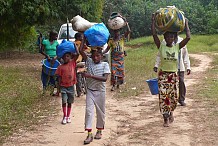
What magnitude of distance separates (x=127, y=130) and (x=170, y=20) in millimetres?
1866

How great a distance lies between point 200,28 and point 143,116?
32148 millimetres

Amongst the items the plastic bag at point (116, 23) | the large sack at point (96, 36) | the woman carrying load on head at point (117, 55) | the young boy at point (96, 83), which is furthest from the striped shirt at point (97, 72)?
the woman carrying load on head at point (117, 55)

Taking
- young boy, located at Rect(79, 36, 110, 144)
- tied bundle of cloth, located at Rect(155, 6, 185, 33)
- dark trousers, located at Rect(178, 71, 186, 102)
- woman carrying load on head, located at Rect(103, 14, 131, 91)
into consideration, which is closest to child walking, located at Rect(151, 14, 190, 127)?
tied bundle of cloth, located at Rect(155, 6, 185, 33)

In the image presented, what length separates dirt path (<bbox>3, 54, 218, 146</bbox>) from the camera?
5.99 meters

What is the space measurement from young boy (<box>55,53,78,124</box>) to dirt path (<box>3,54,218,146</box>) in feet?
0.82

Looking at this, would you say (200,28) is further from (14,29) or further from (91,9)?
(14,29)

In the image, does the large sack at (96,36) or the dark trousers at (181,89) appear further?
the dark trousers at (181,89)

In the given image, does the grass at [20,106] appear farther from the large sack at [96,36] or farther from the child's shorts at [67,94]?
the large sack at [96,36]

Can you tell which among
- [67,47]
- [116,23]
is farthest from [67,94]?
[116,23]

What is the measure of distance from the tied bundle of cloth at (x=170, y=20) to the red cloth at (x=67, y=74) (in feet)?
5.60

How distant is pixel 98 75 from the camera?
19.8ft

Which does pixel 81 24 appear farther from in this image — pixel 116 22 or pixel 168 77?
pixel 168 77

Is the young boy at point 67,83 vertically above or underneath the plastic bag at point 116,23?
underneath

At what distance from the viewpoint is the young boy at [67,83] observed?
7.08m
